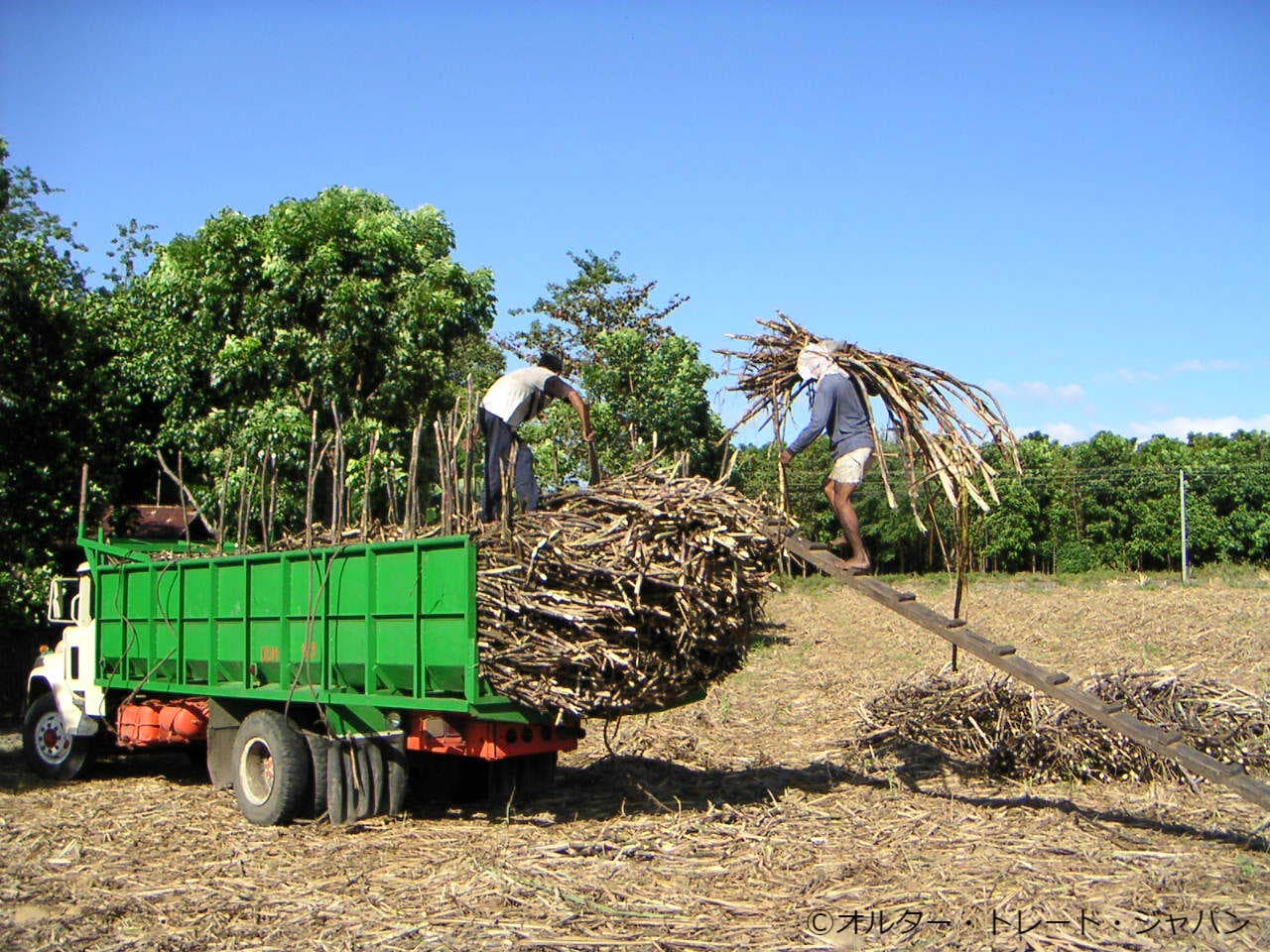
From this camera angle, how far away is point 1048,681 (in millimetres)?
7812

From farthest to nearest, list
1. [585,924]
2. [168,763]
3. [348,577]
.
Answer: [168,763] → [348,577] → [585,924]

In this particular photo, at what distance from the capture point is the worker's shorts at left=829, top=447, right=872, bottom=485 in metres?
8.54

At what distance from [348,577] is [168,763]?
5.70 metres

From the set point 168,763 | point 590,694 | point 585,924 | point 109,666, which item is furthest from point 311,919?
point 168,763

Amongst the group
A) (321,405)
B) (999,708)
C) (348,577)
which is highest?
(321,405)

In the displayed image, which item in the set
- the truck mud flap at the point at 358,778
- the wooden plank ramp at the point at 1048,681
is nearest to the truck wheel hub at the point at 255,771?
the truck mud flap at the point at 358,778

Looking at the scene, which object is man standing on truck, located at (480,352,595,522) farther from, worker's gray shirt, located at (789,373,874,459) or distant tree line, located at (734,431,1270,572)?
distant tree line, located at (734,431,1270,572)

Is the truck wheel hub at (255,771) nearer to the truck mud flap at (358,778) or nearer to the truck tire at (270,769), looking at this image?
the truck tire at (270,769)

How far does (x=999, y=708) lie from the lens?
10.1 m

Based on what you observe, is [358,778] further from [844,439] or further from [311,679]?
[844,439]

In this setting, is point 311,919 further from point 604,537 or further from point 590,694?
point 604,537

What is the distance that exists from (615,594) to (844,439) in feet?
7.26

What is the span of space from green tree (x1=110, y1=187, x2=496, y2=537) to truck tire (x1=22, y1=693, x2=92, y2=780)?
4.10m

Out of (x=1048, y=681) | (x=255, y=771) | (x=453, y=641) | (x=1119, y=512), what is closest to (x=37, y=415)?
(x=255, y=771)
